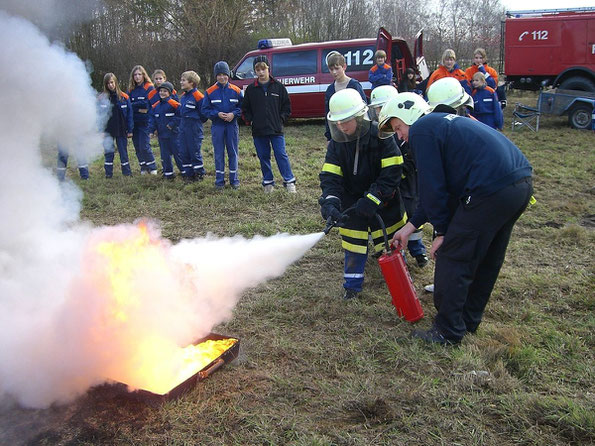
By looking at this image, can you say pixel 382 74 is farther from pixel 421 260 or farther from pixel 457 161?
pixel 457 161

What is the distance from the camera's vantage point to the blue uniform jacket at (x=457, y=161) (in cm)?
330

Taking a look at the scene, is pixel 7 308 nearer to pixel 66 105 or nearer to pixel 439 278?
pixel 66 105

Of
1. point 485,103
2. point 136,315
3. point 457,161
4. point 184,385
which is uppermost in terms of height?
point 485,103

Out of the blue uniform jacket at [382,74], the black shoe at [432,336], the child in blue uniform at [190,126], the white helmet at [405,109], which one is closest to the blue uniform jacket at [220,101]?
the child in blue uniform at [190,126]

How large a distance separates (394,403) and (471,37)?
27554 mm

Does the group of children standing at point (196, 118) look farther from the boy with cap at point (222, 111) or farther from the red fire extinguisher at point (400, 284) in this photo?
the red fire extinguisher at point (400, 284)

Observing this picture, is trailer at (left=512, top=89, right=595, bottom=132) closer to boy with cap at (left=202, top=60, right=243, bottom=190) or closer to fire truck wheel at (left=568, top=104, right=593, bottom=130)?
fire truck wheel at (left=568, top=104, right=593, bottom=130)

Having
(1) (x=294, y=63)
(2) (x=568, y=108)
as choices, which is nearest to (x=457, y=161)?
(1) (x=294, y=63)

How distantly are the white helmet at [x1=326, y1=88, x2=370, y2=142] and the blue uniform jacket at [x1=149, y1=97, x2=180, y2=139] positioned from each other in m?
5.39

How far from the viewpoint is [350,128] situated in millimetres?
4297

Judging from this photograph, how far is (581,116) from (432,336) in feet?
38.9

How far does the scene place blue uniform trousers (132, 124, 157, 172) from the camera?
9359mm

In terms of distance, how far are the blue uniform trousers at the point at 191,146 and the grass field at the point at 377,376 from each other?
13.2ft

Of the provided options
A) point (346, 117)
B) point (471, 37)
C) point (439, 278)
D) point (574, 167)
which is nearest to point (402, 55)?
point (574, 167)
